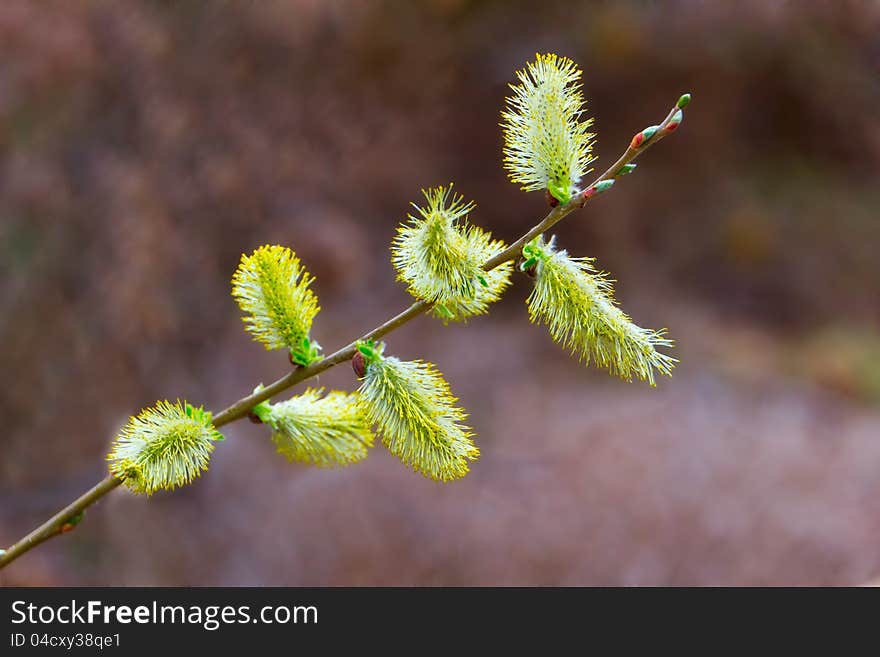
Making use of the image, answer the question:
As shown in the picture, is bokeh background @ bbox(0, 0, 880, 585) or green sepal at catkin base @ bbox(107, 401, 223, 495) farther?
bokeh background @ bbox(0, 0, 880, 585)

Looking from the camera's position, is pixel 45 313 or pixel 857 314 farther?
pixel 857 314

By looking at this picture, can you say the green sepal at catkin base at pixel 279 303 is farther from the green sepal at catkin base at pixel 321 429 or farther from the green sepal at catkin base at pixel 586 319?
the green sepal at catkin base at pixel 586 319

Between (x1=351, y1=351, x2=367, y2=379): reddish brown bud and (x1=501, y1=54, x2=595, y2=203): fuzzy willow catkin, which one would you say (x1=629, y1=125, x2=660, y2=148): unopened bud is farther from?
(x1=351, y1=351, x2=367, y2=379): reddish brown bud

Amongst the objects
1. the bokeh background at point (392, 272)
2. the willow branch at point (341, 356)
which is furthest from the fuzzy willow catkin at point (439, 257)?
the bokeh background at point (392, 272)

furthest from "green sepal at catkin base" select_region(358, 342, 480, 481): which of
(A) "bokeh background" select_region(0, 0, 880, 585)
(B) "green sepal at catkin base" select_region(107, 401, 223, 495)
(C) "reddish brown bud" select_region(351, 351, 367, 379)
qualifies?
(A) "bokeh background" select_region(0, 0, 880, 585)

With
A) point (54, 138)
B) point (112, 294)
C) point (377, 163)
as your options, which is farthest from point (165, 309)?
point (377, 163)

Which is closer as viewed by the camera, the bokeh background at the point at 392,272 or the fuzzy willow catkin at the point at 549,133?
the fuzzy willow catkin at the point at 549,133

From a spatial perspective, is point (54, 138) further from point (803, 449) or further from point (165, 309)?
point (803, 449)
